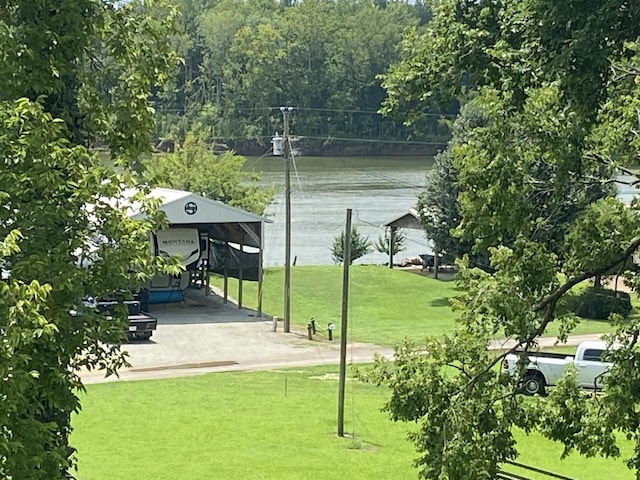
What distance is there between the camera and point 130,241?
9.64 m

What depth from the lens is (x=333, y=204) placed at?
69.8 meters

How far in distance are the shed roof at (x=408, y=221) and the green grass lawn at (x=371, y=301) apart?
2.28 meters

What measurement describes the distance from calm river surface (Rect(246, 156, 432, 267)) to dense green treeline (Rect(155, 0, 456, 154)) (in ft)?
45.1

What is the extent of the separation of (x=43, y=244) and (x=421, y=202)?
133 feet

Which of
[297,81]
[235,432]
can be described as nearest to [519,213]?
[235,432]

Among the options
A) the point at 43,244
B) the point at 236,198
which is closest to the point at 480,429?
the point at 43,244

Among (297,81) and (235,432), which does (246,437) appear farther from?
(297,81)

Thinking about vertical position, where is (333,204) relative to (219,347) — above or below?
above

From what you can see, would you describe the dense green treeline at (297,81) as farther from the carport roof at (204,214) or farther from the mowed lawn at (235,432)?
the mowed lawn at (235,432)

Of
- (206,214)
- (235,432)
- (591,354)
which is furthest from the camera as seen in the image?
(206,214)

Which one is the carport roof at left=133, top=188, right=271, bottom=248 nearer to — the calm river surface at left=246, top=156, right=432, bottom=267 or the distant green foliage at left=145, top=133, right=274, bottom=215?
the distant green foliage at left=145, top=133, right=274, bottom=215

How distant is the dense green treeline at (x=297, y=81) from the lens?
359ft

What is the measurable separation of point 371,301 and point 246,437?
79.4 ft

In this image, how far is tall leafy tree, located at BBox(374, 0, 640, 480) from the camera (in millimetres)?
9984
